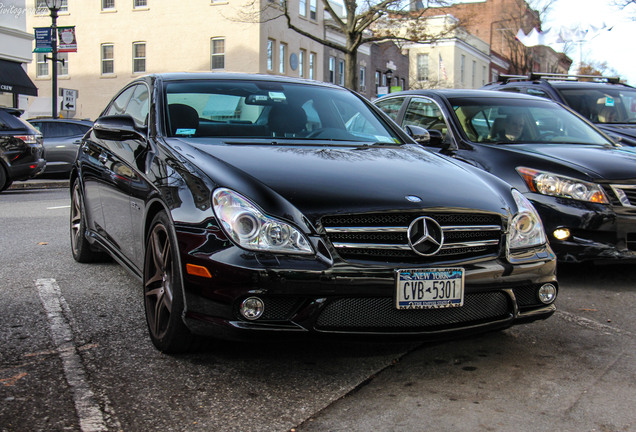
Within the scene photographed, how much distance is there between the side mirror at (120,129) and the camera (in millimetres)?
4754

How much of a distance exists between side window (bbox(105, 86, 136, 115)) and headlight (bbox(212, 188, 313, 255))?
8.70ft

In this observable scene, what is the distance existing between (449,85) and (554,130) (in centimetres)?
5543

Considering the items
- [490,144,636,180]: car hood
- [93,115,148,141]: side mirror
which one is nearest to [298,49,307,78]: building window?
[490,144,636,180]: car hood

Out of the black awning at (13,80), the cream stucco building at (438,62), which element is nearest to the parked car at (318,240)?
the black awning at (13,80)

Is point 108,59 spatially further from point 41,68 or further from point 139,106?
point 139,106

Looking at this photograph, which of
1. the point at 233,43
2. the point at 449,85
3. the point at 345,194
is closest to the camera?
the point at 345,194

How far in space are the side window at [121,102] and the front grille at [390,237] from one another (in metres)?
2.89

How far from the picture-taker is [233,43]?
3969cm

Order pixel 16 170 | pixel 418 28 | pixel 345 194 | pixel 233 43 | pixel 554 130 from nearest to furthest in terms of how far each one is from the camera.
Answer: pixel 345 194
pixel 554 130
pixel 16 170
pixel 418 28
pixel 233 43

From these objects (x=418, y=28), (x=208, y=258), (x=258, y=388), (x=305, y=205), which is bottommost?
(x=258, y=388)

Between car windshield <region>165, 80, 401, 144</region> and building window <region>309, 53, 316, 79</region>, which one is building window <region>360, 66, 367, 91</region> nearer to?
building window <region>309, 53, 316, 79</region>

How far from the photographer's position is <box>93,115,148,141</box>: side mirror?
15.6 ft

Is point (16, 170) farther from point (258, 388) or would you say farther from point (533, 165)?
point (258, 388)

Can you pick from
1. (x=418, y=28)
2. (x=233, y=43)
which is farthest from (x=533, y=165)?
(x=233, y=43)
